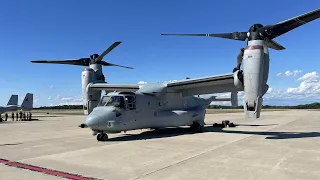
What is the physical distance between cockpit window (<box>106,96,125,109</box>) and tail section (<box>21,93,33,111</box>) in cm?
3455

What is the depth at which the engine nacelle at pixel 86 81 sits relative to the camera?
19.8 meters

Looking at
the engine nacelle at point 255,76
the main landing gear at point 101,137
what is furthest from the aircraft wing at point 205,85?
the main landing gear at point 101,137

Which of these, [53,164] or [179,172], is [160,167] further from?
[53,164]

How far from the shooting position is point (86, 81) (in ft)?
65.9

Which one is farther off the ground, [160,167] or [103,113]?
[103,113]

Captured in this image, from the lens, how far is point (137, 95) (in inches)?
581

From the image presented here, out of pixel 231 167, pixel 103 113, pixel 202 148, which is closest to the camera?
pixel 231 167

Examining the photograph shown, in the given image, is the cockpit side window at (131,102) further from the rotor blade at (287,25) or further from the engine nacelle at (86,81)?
the rotor blade at (287,25)

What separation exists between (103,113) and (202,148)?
5251 millimetres

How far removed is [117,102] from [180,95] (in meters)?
5.22

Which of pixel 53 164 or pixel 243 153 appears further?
pixel 243 153

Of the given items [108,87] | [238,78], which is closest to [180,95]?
[238,78]

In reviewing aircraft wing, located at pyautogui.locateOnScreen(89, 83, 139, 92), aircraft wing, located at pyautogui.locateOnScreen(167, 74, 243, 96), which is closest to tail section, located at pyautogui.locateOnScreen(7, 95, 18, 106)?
aircraft wing, located at pyautogui.locateOnScreen(89, 83, 139, 92)

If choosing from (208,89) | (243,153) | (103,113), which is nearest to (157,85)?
(208,89)
